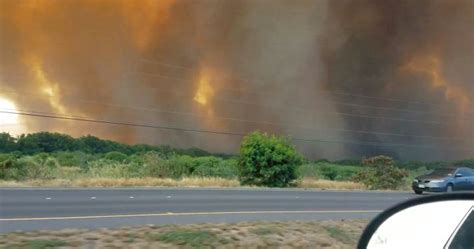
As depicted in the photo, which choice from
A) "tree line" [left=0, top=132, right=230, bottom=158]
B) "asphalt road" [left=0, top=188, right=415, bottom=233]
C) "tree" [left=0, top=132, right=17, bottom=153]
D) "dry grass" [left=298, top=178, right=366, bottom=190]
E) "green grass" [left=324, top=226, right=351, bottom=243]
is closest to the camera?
"green grass" [left=324, top=226, right=351, bottom=243]

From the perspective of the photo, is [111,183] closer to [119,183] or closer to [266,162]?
[119,183]

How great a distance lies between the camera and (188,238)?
10570 millimetres

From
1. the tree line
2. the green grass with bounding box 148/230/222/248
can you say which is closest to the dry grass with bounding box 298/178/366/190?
the tree line

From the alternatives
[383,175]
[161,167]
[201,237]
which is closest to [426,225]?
[201,237]

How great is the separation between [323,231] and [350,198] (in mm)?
11332

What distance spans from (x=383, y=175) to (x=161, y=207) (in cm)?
1898

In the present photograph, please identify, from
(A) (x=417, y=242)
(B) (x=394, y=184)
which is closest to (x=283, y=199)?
(B) (x=394, y=184)

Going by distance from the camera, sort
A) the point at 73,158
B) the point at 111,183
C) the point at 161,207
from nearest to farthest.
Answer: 1. the point at 161,207
2. the point at 111,183
3. the point at 73,158

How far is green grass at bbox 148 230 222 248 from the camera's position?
10336 mm

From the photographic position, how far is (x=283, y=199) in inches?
853

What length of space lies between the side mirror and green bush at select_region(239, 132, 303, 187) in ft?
94.6

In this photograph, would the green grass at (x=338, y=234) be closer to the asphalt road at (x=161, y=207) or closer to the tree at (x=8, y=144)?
the asphalt road at (x=161, y=207)

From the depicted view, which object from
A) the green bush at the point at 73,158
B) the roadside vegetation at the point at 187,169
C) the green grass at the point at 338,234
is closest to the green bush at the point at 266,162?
the roadside vegetation at the point at 187,169

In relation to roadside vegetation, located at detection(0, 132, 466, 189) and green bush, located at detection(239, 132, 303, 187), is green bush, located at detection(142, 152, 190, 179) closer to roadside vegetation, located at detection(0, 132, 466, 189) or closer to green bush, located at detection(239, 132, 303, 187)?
roadside vegetation, located at detection(0, 132, 466, 189)
